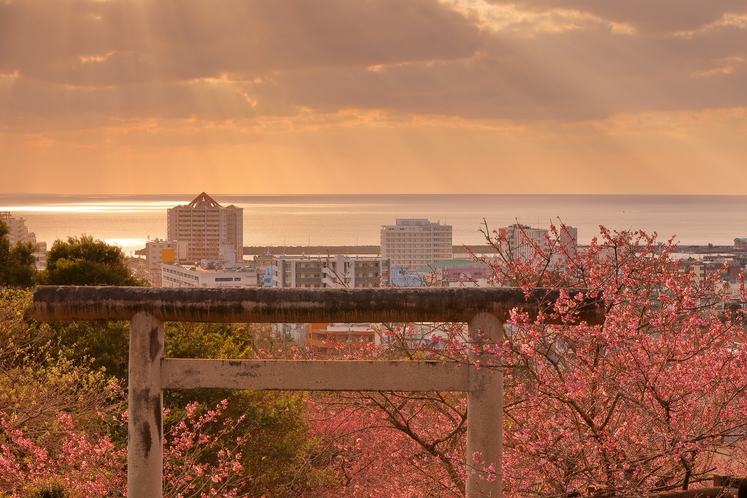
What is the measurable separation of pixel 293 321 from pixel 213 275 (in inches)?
3383

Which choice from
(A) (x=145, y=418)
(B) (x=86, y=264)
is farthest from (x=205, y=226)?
(A) (x=145, y=418)

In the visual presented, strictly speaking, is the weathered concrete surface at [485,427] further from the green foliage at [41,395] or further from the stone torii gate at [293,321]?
the green foliage at [41,395]

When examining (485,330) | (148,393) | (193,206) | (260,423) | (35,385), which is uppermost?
(193,206)

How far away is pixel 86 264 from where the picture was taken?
19922 millimetres

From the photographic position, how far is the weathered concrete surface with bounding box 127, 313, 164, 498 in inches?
141

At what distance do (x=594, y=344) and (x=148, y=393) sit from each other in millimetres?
2260

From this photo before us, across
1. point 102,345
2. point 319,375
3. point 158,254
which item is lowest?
point 102,345

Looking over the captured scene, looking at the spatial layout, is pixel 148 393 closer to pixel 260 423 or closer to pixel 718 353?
pixel 718 353

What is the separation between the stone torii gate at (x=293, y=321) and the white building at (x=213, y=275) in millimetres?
79691

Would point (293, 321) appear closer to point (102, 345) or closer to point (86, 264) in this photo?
point (102, 345)

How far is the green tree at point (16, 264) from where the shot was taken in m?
20.9

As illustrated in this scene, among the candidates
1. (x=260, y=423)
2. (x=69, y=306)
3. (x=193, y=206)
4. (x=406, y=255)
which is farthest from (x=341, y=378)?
(x=193, y=206)

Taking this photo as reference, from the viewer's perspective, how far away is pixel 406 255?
153m

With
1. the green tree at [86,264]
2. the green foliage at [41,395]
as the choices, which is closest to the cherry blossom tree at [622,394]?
the green foliage at [41,395]
